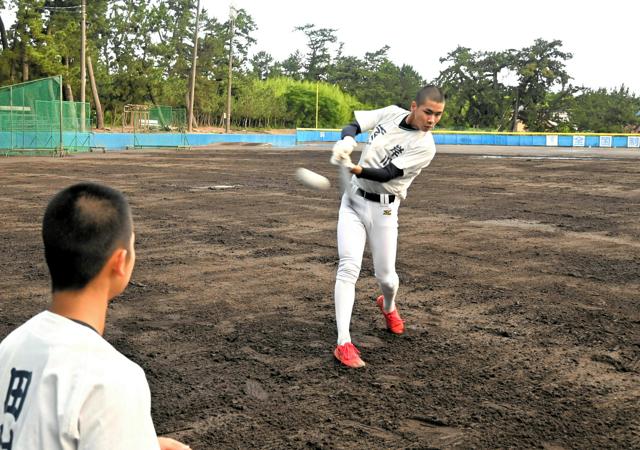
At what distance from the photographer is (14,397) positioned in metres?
1.66

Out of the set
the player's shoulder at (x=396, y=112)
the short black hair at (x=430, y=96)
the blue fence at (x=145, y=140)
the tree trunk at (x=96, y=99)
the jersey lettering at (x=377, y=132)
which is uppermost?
the tree trunk at (x=96, y=99)

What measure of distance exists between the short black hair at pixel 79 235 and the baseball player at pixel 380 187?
3559 millimetres

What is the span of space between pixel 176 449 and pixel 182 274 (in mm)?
6512

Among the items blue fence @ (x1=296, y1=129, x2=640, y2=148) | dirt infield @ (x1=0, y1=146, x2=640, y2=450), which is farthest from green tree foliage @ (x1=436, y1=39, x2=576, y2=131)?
dirt infield @ (x1=0, y1=146, x2=640, y2=450)

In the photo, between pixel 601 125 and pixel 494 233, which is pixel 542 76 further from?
pixel 494 233

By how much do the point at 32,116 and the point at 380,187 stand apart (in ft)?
94.5

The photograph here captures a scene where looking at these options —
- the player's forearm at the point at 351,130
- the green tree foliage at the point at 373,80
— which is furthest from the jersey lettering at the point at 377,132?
the green tree foliage at the point at 373,80

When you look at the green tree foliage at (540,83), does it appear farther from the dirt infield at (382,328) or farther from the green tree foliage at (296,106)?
the dirt infield at (382,328)

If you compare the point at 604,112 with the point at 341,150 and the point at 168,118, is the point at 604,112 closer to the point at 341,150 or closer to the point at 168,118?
the point at 168,118

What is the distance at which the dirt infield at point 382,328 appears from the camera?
13.9 ft

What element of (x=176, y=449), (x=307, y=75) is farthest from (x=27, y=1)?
(x=307, y=75)

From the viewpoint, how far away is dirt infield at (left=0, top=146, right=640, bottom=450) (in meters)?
4.25

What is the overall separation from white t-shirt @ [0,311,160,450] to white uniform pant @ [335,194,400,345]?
373 centimetres

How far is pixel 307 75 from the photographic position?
392 ft
